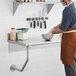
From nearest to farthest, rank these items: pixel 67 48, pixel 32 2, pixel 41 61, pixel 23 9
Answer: pixel 67 48 → pixel 32 2 → pixel 23 9 → pixel 41 61

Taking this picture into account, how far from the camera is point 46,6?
3211mm

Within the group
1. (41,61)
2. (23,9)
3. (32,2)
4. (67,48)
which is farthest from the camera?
(41,61)

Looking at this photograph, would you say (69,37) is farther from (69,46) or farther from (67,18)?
(67,18)

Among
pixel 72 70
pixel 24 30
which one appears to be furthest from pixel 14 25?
pixel 72 70

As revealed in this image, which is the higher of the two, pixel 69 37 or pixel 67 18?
pixel 67 18

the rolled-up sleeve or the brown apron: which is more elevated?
the rolled-up sleeve

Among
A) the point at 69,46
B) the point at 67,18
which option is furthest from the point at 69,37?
the point at 67,18

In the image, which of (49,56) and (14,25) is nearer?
(14,25)

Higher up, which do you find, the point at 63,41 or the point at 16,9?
the point at 16,9

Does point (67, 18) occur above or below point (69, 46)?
above

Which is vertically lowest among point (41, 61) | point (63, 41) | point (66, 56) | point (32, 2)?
point (41, 61)

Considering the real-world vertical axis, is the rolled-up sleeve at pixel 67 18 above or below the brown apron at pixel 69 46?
above

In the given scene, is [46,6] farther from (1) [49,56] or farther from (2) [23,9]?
(1) [49,56]

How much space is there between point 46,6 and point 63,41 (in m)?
0.74
